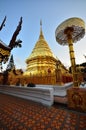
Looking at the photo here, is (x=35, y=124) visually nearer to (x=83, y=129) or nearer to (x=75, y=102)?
(x=83, y=129)

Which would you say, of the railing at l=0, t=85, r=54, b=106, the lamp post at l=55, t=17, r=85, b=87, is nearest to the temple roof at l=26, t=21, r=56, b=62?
the railing at l=0, t=85, r=54, b=106

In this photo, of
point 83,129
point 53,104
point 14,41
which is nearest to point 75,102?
point 53,104

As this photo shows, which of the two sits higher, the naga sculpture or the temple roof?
the temple roof

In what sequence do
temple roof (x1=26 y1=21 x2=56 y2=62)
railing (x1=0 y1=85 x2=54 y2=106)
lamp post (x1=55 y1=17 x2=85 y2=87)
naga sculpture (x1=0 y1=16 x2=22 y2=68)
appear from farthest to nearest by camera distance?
1. temple roof (x1=26 y1=21 x2=56 y2=62)
2. naga sculpture (x1=0 y1=16 x2=22 y2=68)
3. railing (x1=0 y1=85 x2=54 y2=106)
4. lamp post (x1=55 y1=17 x2=85 y2=87)

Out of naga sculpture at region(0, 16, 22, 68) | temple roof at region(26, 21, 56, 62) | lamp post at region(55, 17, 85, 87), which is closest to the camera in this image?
lamp post at region(55, 17, 85, 87)

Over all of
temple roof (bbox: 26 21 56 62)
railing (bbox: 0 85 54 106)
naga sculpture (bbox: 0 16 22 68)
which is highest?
temple roof (bbox: 26 21 56 62)

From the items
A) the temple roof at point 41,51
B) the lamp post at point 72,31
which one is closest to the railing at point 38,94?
the lamp post at point 72,31

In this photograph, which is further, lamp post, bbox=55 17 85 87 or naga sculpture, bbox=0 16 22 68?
naga sculpture, bbox=0 16 22 68

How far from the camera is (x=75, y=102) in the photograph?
3.79 metres

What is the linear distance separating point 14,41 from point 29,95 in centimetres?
320

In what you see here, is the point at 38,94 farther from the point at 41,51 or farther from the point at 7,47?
the point at 41,51

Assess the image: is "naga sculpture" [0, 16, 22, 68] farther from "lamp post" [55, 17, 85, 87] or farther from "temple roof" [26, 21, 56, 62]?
"temple roof" [26, 21, 56, 62]

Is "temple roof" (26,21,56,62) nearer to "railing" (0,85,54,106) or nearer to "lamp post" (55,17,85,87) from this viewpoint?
"railing" (0,85,54,106)

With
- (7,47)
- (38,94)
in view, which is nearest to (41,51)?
(7,47)
